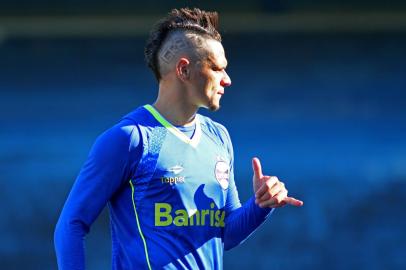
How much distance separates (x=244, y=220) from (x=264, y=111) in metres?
4.74

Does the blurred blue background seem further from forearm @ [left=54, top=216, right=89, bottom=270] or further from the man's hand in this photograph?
forearm @ [left=54, top=216, right=89, bottom=270]

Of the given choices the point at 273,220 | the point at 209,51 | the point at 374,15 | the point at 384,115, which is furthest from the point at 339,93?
the point at 209,51

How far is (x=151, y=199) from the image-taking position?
294cm

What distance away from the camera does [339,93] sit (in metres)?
7.95

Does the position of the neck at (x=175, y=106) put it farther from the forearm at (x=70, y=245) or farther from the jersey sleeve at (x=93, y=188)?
the forearm at (x=70, y=245)

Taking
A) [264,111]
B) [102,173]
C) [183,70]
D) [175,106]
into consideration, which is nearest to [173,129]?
[175,106]

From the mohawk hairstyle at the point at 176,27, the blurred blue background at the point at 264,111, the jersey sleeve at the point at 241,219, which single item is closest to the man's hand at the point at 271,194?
the jersey sleeve at the point at 241,219

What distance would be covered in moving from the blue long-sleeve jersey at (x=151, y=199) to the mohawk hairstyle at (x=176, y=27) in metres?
0.19

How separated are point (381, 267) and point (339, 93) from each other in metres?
1.69

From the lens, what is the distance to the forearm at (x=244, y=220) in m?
3.10

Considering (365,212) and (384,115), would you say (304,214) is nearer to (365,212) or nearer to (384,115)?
(365,212)

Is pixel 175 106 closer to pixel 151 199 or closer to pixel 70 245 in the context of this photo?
pixel 151 199

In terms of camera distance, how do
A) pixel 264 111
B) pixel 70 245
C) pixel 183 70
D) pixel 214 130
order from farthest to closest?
pixel 264 111 < pixel 214 130 < pixel 183 70 < pixel 70 245

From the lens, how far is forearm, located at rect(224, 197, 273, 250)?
310cm
